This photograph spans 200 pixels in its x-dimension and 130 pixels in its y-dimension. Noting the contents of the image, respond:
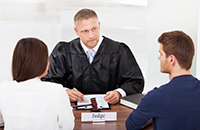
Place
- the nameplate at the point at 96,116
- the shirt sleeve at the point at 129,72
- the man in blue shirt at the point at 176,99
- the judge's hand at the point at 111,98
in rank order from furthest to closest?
the shirt sleeve at the point at 129,72, the judge's hand at the point at 111,98, the nameplate at the point at 96,116, the man in blue shirt at the point at 176,99

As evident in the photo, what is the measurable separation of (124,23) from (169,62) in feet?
8.56

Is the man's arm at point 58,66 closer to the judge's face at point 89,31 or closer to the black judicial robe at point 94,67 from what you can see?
the black judicial robe at point 94,67

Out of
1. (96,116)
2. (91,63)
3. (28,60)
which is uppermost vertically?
(28,60)

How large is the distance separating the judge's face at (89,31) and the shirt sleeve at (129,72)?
38 centimetres

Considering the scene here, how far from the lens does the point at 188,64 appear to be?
1.40 meters

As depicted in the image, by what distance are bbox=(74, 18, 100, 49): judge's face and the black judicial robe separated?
5.4 inches

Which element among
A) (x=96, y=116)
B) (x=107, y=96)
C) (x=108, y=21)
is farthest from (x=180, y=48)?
(x=108, y=21)

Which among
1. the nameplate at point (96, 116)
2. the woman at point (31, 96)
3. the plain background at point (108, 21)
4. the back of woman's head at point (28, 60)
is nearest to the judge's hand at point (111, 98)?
the nameplate at point (96, 116)

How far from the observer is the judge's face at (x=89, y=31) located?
255cm

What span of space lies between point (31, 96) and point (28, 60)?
8.5 inches

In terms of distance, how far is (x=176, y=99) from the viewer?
1.25m


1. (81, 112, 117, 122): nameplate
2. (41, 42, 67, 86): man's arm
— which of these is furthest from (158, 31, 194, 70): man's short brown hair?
(41, 42, 67, 86): man's arm

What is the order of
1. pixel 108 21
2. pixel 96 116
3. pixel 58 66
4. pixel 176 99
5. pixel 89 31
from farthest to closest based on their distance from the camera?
pixel 108 21 < pixel 58 66 < pixel 89 31 < pixel 96 116 < pixel 176 99

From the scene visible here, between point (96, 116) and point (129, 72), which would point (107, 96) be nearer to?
point (96, 116)
